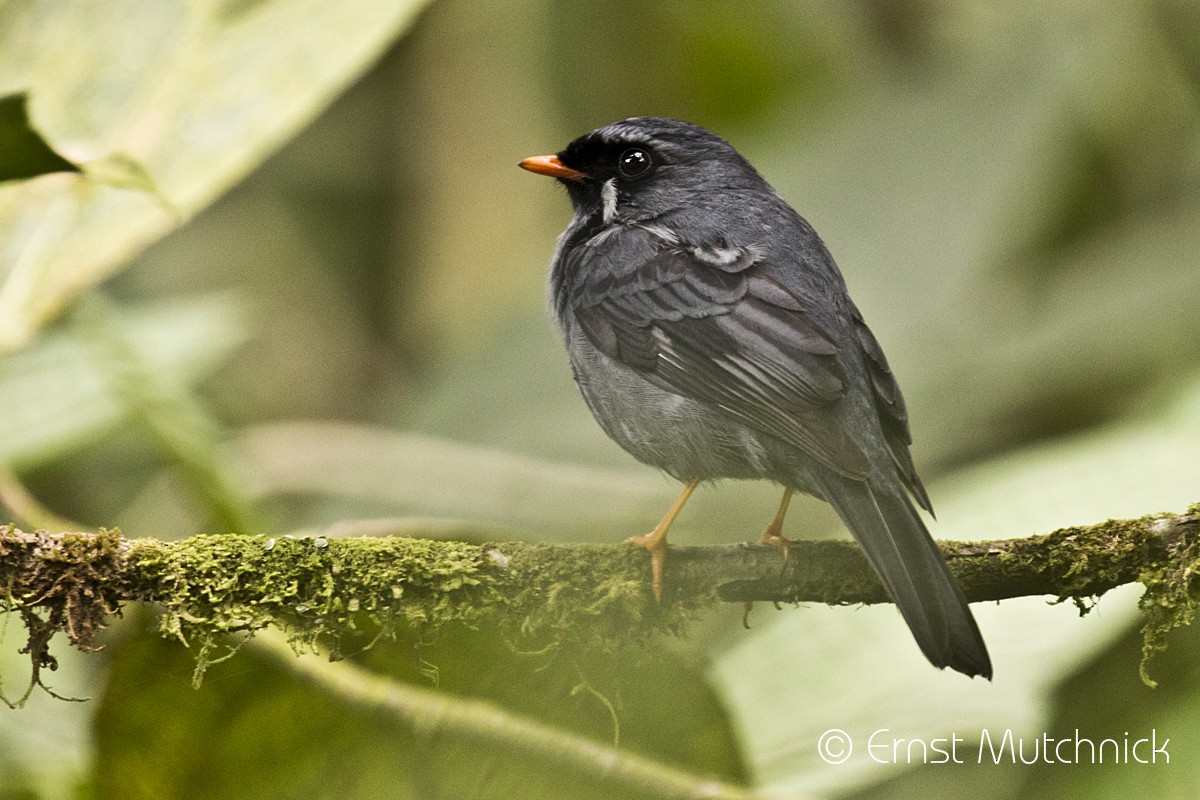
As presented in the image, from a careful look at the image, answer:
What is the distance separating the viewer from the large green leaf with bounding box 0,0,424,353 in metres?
3.78

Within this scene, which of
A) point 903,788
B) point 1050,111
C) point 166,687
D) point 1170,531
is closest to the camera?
point 166,687

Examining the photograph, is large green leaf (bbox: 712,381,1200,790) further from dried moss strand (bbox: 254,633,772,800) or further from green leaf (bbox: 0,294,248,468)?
green leaf (bbox: 0,294,248,468)

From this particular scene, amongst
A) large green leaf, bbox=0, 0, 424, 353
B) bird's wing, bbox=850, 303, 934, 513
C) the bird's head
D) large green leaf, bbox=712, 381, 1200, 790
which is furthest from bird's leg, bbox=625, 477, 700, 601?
large green leaf, bbox=0, 0, 424, 353

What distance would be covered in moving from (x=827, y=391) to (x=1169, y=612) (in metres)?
0.97

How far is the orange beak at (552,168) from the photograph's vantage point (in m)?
4.41

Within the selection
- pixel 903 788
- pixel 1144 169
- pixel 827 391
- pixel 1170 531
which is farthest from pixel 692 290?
pixel 1144 169

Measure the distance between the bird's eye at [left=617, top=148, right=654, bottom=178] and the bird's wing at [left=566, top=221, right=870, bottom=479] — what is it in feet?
1.12

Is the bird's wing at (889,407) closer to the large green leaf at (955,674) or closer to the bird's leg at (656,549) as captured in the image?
the large green leaf at (955,674)

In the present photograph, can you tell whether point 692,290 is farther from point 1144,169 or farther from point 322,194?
point 322,194

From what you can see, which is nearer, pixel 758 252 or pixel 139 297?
pixel 758 252

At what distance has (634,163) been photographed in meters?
4.40

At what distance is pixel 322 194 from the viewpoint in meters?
8.42

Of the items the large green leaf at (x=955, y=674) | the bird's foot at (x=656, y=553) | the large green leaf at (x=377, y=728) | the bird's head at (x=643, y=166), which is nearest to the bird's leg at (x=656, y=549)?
the bird's foot at (x=656, y=553)

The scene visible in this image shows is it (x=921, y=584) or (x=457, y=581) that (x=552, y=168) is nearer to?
(x=457, y=581)
